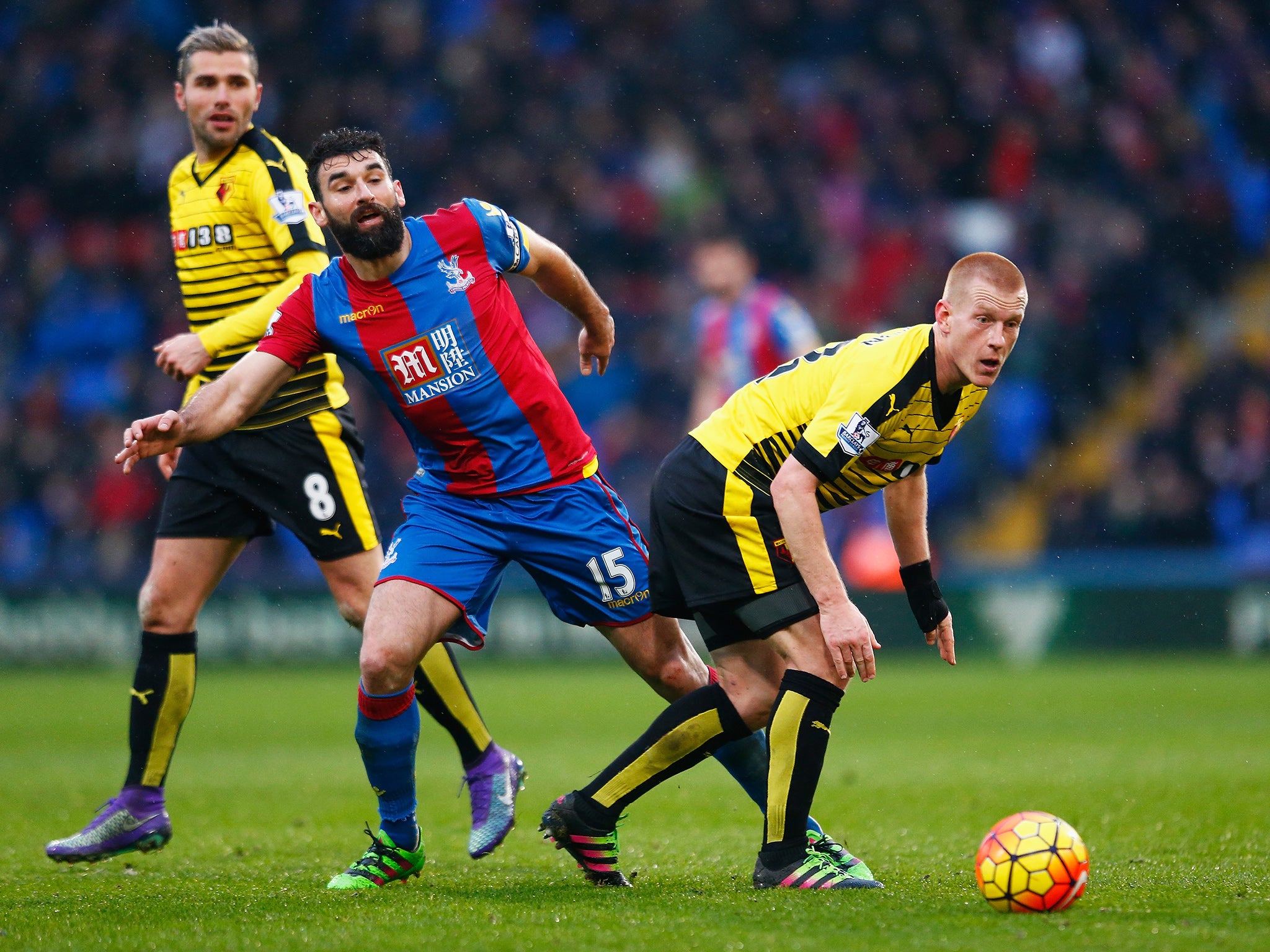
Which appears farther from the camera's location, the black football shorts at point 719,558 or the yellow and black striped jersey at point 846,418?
the black football shorts at point 719,558

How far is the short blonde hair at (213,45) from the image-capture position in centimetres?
566

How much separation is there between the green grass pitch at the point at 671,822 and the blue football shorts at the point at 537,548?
91 centimetres

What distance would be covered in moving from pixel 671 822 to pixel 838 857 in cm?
193

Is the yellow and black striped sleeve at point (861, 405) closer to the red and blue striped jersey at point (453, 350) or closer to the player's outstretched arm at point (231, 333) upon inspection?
the red and blue striped jersey at point (453, 350)

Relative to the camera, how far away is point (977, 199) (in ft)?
54.4

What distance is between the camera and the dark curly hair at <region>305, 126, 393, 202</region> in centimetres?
482

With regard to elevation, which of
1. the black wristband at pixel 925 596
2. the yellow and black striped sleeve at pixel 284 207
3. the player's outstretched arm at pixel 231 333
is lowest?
the black wristband at pixel 925 596

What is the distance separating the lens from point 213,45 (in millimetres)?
5664

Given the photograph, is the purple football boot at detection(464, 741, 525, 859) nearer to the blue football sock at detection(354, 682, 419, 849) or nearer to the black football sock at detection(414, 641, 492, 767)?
the black football sock at detection(414, 641, 492, 767)

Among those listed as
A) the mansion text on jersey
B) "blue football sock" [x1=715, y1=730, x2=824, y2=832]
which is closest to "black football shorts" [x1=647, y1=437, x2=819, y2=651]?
"blue football sock" [x1=715, y1=730, x2=824, y2=832]

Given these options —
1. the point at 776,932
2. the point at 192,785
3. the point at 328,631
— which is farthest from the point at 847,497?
the point at 328,631

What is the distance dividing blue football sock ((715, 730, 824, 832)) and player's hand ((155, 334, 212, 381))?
7.72 ft

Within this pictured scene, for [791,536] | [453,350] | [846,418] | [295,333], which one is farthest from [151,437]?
[846,418]

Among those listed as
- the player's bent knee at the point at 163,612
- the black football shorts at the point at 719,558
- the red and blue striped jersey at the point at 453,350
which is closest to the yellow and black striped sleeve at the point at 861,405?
the black football shorts at the point at 719,558
